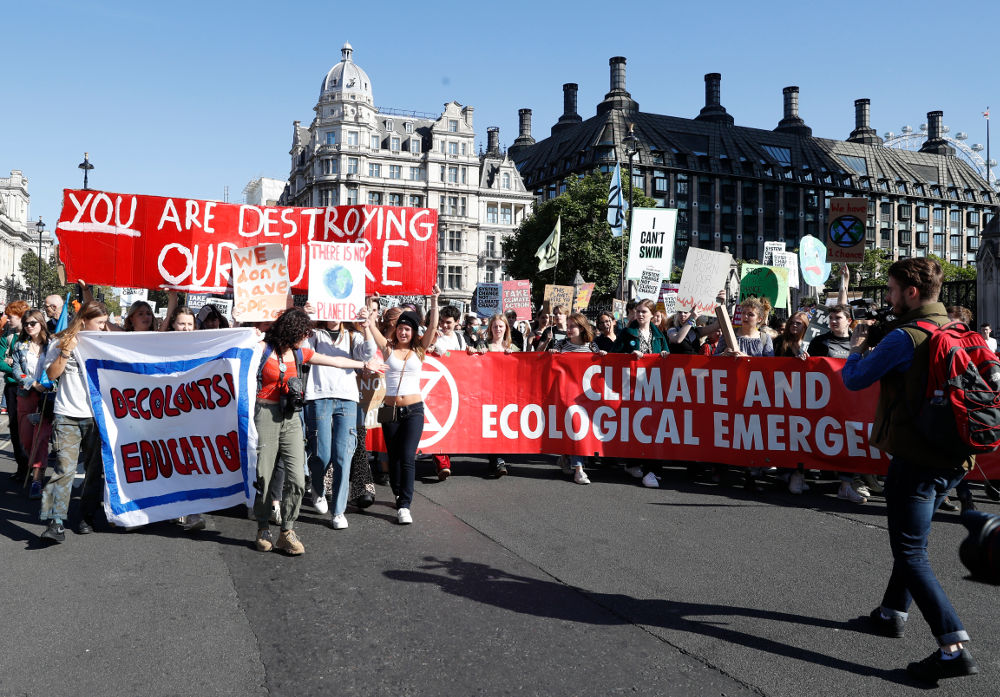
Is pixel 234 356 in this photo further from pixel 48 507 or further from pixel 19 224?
pixel 19 224

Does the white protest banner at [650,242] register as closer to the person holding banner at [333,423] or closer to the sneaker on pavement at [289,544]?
the person holding banner at [333,423]

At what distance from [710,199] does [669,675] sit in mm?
87674

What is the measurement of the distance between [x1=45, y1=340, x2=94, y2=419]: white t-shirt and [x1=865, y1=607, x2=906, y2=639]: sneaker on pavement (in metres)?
5.60

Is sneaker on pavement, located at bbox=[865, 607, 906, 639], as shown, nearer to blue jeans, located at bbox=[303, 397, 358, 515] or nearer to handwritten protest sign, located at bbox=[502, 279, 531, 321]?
blue jeans, located at bbox=[303, 397, 358, 515]

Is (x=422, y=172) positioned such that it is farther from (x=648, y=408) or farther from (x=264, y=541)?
(x=264, y=541)

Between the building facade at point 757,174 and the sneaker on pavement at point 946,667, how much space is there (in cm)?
7653

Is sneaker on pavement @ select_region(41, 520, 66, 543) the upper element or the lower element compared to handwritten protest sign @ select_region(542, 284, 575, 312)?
lower

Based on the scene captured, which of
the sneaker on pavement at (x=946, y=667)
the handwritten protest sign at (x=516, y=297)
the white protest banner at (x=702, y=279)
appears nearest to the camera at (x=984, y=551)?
the sneaker on pavement at (x=946, y=667)

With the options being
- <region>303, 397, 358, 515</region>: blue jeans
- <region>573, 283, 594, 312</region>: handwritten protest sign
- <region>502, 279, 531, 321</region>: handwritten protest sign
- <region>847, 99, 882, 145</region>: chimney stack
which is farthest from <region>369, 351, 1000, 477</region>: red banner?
<region>847, 99, 882, 145</region>: chimney stack

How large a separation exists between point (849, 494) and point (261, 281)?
5875 millimetres

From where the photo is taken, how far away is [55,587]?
5.12 m

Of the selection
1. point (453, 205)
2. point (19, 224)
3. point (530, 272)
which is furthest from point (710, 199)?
point (19, 224)

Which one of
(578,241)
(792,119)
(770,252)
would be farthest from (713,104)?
(770,252)

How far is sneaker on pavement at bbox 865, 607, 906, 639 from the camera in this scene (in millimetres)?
4414
